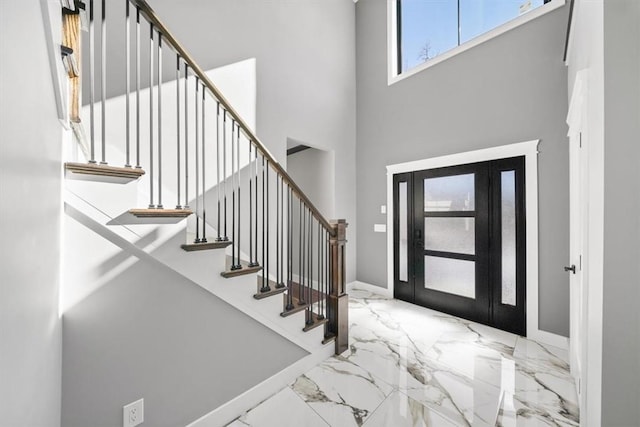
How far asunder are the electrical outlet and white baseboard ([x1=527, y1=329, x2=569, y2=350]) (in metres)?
3.42

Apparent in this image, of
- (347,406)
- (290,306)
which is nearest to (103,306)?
(290,306)

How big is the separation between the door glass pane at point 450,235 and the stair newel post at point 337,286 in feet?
5.47

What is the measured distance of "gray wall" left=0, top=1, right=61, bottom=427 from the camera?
54 centimetres

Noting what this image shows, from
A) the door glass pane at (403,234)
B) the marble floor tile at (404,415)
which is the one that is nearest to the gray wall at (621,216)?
the marble floor tile at (404,415)

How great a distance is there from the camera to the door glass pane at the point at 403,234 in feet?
12.5

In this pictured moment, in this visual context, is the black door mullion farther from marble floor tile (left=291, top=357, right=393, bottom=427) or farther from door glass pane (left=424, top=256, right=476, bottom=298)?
marble floor tile (left=291, top=357, right=393, bottom=427)

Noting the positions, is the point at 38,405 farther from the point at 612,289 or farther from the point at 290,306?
the point at 612,289

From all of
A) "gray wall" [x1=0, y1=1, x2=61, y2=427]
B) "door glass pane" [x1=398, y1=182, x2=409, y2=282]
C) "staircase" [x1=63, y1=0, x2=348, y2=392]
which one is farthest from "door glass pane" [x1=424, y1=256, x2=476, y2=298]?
"gray wall" [x1=0, y1=1, x2=61, y2=427]

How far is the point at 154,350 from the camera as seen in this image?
1.42m

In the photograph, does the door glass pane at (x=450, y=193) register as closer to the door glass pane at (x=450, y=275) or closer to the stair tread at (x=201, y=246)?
the door glass pane at (x=450, y=275)

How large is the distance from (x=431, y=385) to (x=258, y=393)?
1.30m

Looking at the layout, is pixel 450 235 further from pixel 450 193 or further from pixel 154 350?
pixel 154 350

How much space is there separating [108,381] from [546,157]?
3.87 m

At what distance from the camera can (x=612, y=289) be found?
1003 mm
